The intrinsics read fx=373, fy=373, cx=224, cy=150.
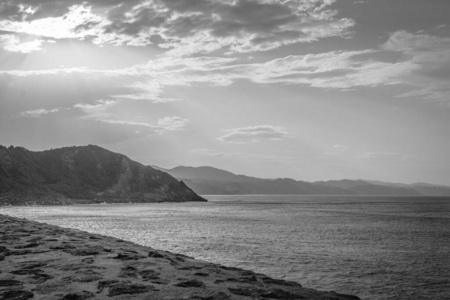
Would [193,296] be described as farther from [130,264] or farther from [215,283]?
[130,264]

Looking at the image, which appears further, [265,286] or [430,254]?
[430,254]

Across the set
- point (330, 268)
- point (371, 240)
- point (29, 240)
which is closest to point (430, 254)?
point (371, 240)

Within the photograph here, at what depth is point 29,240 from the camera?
16.3 metres

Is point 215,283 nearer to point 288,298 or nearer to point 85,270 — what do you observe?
point 288,298

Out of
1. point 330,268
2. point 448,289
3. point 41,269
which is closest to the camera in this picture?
point 41,269

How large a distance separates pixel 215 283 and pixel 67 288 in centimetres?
345

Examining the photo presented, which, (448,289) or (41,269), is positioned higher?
(41,269)

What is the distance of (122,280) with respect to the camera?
902 centimetres

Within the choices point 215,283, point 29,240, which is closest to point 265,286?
point 215,283

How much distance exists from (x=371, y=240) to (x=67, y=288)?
41662 millimetres

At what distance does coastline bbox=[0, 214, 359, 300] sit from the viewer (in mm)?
7949

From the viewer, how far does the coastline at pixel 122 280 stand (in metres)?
7.95

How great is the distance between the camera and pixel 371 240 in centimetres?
4362

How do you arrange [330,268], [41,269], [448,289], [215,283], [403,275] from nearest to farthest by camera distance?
[215,283], [41,269], [448,289], [403,275], [330,268]
